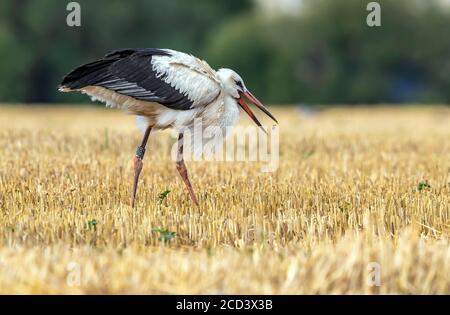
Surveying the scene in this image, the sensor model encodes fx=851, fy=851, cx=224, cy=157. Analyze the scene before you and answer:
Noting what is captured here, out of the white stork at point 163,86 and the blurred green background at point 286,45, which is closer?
the white stork at point 163,86

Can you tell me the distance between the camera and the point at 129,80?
27.4ft

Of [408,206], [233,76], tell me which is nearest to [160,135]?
[233,76]

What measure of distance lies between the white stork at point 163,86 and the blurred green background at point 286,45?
3896 centimetres

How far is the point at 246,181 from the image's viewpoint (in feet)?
32.1

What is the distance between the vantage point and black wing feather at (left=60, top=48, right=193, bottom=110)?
8320mm

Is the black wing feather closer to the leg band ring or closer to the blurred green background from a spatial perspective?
the leg band ring

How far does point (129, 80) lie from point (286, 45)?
41501 millimetres

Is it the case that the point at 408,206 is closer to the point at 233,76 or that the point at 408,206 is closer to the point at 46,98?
the point at 233,76

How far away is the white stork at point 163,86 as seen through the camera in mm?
8367

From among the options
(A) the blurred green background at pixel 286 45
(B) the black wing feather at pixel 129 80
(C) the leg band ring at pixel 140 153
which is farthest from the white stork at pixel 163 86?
(A) the blurred green background at pixel 286 45

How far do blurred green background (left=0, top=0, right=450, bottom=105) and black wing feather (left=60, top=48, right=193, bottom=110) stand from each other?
128ft

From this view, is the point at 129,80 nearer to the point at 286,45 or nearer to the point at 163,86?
the point at 163,86

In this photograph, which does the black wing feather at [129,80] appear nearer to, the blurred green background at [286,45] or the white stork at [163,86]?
the white stork at [163,86]
